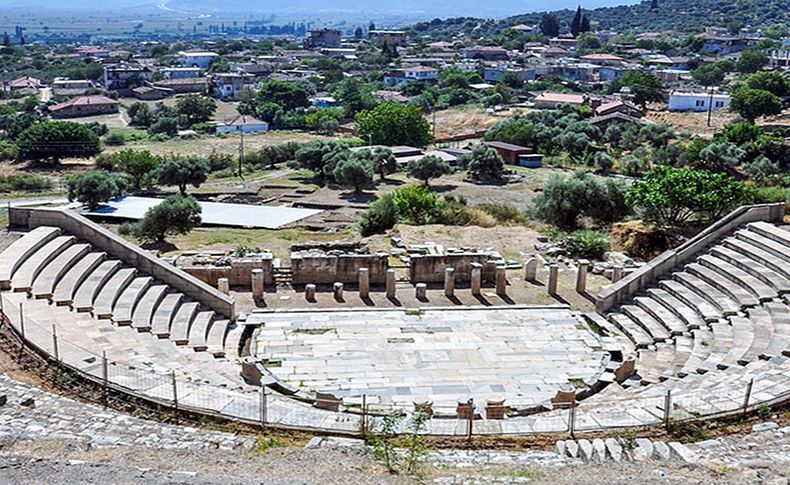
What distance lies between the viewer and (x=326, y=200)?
164 feet

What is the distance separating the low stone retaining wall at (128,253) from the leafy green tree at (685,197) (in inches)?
720

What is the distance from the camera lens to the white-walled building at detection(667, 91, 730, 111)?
3470 inches

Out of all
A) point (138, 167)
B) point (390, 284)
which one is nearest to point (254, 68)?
point (138, 167)

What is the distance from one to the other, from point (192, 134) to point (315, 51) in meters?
115

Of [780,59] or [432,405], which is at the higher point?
[780,59]

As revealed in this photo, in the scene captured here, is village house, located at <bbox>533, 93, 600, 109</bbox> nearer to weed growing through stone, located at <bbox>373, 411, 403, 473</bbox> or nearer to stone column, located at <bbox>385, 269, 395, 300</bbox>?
stone column, located at <bbox>385, 269, 395, 300</bbox>

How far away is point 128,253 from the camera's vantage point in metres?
23.5

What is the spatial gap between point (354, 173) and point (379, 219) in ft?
50.5

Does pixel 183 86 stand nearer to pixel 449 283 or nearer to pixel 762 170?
pixel 762 170

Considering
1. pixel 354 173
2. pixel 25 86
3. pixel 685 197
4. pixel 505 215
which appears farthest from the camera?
pixel 25 86

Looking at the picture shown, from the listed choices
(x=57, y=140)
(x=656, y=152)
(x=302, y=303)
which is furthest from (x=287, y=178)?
(x=302, y=303)

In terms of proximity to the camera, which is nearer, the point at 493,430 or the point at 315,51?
the point at 493,430

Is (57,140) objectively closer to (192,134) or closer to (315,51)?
(192,134)

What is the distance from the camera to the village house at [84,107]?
10262 cm
